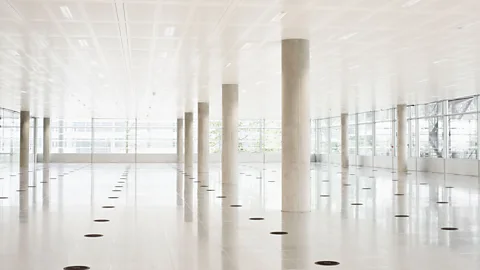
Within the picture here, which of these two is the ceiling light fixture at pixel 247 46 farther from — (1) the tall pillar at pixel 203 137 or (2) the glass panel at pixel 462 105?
(2) the glass panel at pixel 462 105

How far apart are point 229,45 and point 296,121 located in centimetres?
350

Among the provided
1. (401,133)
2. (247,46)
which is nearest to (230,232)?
(247,46)

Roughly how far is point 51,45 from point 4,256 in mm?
10692

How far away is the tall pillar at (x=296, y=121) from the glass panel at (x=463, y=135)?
77.9 feet

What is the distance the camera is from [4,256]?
28.4 feet

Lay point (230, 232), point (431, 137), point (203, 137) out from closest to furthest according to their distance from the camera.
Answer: point (230, 232)
point (203, 137)
point (431, 137)

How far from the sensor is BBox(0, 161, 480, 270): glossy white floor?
330 inches

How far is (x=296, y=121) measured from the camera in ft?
52.7

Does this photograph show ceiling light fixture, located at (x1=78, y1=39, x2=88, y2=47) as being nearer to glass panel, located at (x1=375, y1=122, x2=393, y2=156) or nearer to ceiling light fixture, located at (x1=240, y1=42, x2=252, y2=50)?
ceiling light fixture, located at (x1=240, y1=42, x2=252, y2=50)

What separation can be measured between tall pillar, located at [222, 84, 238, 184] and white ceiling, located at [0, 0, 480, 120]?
0.85 meters

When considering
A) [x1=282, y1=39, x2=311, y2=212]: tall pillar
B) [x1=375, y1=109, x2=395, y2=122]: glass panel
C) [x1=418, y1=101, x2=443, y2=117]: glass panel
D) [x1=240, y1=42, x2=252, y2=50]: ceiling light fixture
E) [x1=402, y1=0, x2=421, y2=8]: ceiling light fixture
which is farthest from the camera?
[x1=375, y1=109, x2=395, y2=122]: glass panel

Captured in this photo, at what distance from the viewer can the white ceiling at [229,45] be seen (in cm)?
1344

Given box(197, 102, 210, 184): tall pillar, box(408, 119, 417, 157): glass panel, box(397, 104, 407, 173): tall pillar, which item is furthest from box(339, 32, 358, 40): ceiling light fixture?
box(408, 119, 417, 157): glass panel

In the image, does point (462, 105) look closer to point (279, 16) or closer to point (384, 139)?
point (384, 139)
